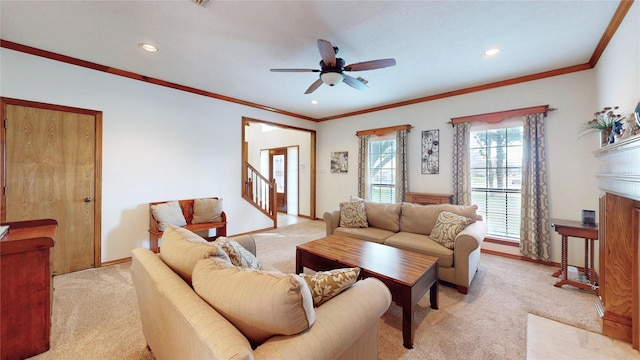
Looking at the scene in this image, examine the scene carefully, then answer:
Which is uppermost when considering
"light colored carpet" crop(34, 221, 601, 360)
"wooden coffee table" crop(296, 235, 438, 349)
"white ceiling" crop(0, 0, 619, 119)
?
"white ceiling" crop(0, 0, 619, 119)

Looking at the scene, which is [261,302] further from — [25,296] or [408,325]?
[25,296]

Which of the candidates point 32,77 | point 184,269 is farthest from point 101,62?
point 184,269

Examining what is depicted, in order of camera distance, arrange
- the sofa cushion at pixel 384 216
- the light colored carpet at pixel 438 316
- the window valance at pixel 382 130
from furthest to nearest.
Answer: the window valance at pixel 382 130, the sofa cushion at pixel 384 216, the light colored carpet at pixel 438 316

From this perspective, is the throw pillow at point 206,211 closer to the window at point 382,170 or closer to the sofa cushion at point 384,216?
the sofa cushion at point 384,216

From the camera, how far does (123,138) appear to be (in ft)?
11.4

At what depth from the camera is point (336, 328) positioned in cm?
104

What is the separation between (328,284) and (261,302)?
41 centimetres

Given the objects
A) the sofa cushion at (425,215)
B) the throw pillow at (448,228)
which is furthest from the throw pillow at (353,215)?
the throw pillow at (448,228)

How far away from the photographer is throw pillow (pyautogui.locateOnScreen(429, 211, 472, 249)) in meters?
2.78

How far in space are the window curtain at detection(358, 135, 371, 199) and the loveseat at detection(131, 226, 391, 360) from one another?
162 inches

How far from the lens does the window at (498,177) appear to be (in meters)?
3.73

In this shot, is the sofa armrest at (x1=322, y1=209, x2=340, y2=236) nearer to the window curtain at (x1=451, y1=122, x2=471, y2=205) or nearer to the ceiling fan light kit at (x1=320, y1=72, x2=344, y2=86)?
the ceiling fan light kit at (x1=320, y1=72, x2=344, y2=86)

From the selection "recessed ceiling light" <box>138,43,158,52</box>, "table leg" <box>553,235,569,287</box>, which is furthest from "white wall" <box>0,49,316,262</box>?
"table leg" <box>553,235,569,287</box>

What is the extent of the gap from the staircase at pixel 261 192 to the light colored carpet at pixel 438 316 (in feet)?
7.47
